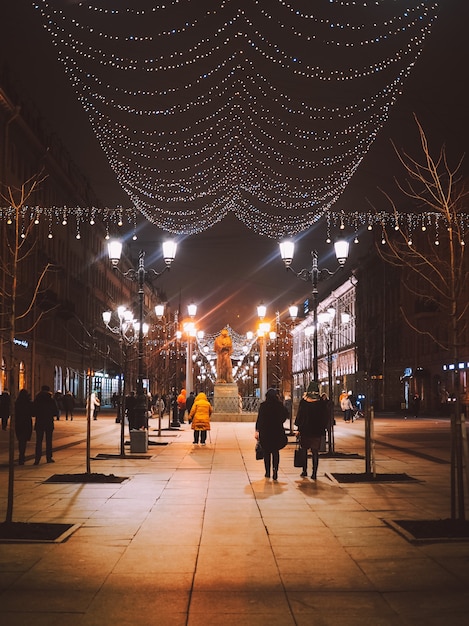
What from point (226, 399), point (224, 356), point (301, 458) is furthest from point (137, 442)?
point (224, 356)

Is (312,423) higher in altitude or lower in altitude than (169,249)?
lower

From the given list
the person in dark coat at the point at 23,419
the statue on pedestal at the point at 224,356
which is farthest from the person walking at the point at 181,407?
the person in dark coat at the point at 23,419

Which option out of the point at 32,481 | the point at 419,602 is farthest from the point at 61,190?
the point at 419,602

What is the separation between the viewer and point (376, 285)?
8931cm

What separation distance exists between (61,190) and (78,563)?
2477 inches

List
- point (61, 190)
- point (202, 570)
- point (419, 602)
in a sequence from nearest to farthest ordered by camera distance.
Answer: point (419, 602) → point (202, 570) → point (61, 190)

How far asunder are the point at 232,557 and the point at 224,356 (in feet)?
140

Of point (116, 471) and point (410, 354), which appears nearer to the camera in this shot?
point (116, 471)

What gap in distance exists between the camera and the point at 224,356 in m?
51.0

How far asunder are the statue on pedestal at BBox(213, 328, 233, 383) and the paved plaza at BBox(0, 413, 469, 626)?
3435cm

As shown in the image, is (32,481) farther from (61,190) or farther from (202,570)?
(61,190)

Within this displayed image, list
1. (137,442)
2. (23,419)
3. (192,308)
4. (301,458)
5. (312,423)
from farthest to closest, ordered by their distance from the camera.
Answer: (192,308) < (137,442) < (23,419) < (301,458) < (312,423)

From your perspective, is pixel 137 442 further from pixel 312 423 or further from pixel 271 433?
pixel 312 423

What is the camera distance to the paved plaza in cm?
637
